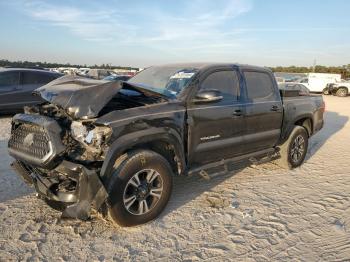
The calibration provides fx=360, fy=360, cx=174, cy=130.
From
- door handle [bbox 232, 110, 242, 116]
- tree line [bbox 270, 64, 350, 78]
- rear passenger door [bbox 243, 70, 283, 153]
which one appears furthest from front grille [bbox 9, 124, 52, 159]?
tree line [bbox 270, 64, 350, 78]

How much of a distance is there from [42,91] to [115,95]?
3.20 ft

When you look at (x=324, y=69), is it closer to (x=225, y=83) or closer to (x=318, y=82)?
(x=318, y=82)

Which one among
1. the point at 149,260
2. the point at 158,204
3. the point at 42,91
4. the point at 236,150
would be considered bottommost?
the point at 149,260

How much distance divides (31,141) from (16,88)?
792 cm

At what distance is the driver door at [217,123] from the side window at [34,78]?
320 inches

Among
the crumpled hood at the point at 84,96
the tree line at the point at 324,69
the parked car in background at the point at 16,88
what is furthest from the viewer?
the tree line at the point at 324,69

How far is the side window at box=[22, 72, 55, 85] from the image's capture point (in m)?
11.3

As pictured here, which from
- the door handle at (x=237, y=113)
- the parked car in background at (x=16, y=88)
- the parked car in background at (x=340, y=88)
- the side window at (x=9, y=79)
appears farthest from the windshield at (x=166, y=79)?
the parked car in background at (x=340, y=88)

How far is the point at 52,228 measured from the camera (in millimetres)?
4008

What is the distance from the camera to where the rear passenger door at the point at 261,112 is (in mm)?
5566

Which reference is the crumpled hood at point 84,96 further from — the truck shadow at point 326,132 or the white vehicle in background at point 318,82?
the white vehicle in background at point 318,82

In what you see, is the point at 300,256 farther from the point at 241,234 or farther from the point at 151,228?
the point at 151,228

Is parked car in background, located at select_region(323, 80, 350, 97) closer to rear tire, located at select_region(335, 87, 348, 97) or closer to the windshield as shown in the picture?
rear tire, located at select_region(335, 87, 348, 97)

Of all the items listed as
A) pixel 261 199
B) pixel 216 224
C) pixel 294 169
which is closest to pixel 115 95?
pixel 216 224
